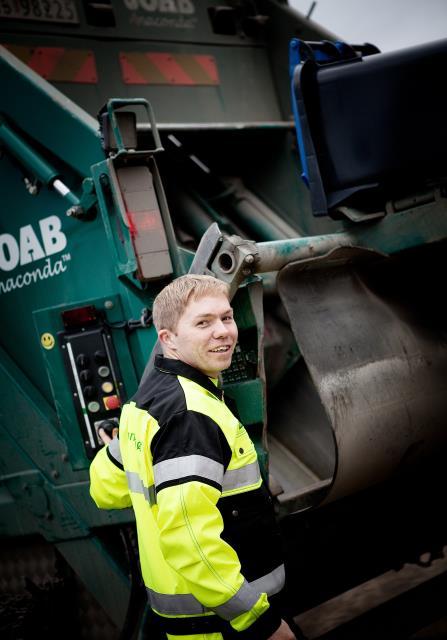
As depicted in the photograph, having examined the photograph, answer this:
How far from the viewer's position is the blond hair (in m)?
1.72

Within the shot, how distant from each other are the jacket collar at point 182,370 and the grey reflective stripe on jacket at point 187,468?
0.76 feet

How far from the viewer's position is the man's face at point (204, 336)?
170 centimetres

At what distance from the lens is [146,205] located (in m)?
2.32

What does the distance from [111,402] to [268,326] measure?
796 millimetres

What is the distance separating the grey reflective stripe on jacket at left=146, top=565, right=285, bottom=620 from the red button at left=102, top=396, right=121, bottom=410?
2.64ft

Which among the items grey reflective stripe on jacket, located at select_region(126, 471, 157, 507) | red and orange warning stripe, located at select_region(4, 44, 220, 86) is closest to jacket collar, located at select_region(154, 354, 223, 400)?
grey reflective stripe on jacket, located at select_region(126, 471, 157, 507)

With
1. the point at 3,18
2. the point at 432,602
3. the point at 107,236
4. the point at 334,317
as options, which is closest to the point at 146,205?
the point at 107,236

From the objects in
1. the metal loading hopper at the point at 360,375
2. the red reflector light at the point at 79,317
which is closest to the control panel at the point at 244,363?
the metal loading hopper at the point at 360,375

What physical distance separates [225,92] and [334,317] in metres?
1.78

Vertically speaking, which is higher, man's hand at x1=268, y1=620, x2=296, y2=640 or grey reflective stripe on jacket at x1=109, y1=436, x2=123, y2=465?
grey reflective stripe on jacket at x1=109, y1=436, x2=123, y2=465

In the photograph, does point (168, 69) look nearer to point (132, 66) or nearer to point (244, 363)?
point (132, 66)

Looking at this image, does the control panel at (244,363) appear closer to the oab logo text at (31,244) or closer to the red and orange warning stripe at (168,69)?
the oab logo text at (31,244)

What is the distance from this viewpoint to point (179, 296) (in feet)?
5.65

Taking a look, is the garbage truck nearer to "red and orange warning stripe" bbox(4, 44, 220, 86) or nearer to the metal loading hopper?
the metal loading hopper
